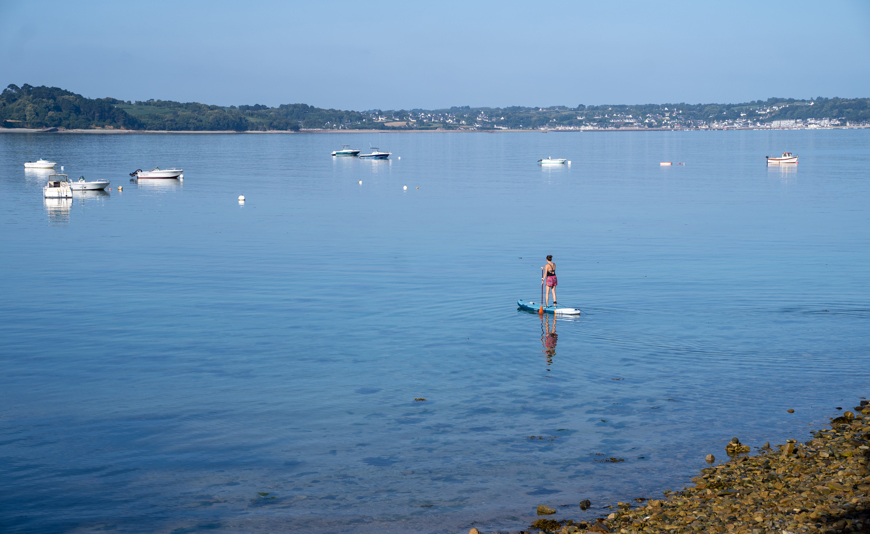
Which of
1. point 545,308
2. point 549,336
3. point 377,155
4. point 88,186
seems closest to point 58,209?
point 88,186

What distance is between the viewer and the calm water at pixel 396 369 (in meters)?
16.2

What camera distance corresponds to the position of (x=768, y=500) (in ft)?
44.8

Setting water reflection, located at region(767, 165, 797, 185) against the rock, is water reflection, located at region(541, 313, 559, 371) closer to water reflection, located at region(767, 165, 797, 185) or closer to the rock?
the rock

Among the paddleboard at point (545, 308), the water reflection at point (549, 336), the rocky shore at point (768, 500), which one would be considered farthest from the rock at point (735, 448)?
the paddleboard at point (545, 308)

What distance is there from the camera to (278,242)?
53.4 m

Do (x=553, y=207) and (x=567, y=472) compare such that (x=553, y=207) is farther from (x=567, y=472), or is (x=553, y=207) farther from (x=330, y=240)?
(x=567, y=472)

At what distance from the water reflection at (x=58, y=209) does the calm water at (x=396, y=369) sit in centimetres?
991

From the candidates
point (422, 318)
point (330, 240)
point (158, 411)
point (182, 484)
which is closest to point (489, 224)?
point (330, 240)

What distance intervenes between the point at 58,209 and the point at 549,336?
2534 inches

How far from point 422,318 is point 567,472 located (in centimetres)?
1497

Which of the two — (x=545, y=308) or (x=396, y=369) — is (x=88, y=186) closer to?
(x=545, y=308)

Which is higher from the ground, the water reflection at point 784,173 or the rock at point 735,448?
the water reflection at point 784,173

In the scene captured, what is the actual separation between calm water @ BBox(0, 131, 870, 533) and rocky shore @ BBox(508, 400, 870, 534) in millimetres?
876

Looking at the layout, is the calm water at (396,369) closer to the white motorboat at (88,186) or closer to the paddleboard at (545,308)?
the paddleboard at (545,308)
